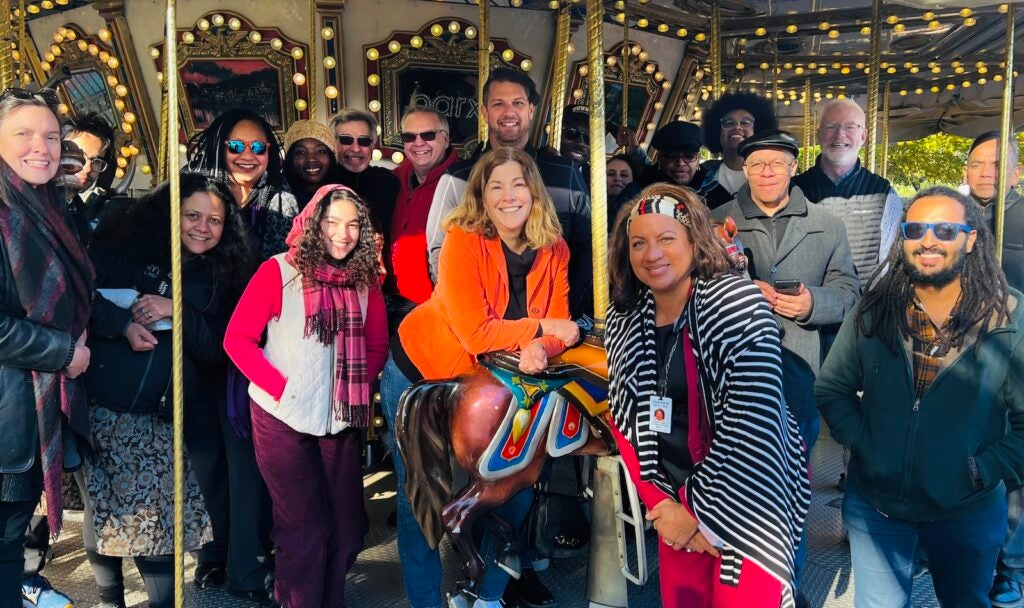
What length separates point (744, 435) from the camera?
212 centimetres

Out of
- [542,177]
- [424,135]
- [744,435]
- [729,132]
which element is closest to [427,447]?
[542,177]

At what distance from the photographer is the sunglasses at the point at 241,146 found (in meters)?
3.54

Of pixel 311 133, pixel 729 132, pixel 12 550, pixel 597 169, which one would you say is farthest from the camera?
pixel 729 132

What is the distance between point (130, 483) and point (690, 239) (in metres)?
2.12

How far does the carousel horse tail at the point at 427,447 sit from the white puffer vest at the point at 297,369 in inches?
9.9

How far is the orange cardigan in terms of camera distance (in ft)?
9.00

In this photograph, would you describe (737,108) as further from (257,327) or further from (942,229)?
(257,327)

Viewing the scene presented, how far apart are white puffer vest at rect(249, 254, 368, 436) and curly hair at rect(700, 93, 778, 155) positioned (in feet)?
10.4

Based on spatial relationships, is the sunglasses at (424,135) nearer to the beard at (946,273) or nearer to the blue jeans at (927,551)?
the beard at (946,273)

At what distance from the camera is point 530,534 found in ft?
10.6

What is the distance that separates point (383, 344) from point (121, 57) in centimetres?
392

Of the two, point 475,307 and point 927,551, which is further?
point 475,307

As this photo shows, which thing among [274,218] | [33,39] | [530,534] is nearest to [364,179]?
[274,218]

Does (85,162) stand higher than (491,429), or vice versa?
(85,162)
